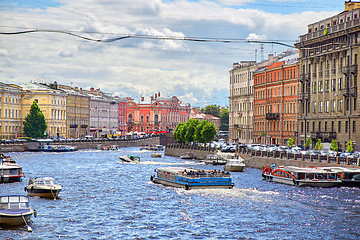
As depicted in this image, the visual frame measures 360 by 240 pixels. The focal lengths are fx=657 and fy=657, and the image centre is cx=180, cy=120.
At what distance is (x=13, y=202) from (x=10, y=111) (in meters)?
107

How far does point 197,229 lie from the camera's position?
121 ft

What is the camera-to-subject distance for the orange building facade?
101500mm

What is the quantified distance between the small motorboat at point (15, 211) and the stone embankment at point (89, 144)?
263 feet

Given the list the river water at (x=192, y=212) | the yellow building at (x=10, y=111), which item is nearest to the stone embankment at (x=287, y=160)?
the river water at (x=192, y=212)

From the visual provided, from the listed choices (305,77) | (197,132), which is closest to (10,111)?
(197,132)

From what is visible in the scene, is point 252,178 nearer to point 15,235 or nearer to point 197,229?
point 197,229

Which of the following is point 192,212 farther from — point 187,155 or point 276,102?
point 276,102

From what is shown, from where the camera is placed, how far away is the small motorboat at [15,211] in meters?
36.0

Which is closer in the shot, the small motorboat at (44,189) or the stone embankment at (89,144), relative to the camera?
the small motorboat at (44,189)

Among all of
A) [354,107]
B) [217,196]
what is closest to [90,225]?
[217,196]

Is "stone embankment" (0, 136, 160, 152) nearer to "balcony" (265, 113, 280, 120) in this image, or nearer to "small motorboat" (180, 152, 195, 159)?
"small motorboat" (180, 152, 195, 159)

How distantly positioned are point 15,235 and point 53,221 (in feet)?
15.0

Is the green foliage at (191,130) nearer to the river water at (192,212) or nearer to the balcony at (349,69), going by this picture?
the balcony at (349,69)

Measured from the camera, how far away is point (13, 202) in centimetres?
3744
